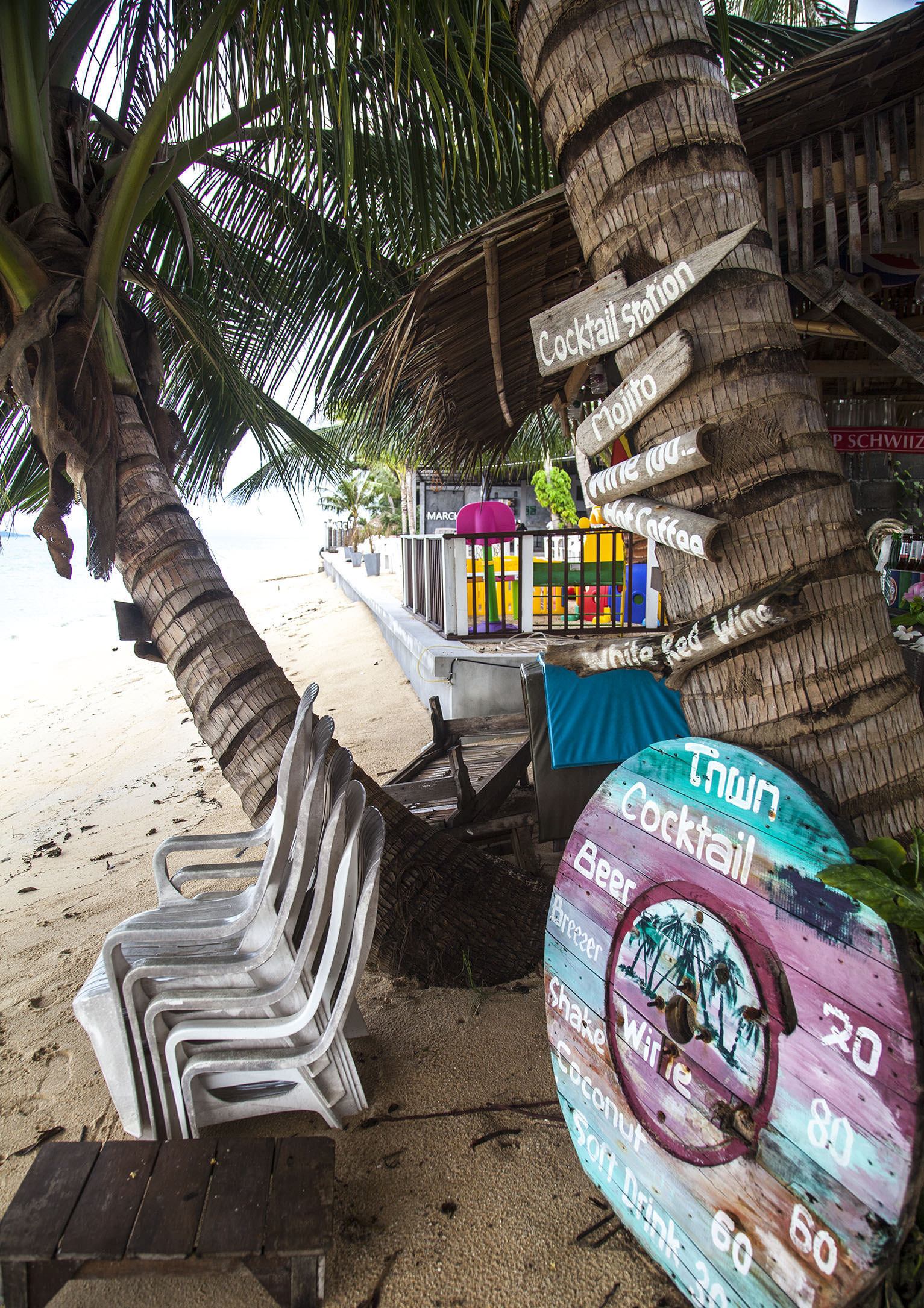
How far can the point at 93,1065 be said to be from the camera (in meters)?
2.79

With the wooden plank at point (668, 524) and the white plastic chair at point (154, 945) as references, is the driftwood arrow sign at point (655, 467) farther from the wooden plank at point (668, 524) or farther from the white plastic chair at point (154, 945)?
the white plastic chair at point (154, 945)

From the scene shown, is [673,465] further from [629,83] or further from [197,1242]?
[197,1242]

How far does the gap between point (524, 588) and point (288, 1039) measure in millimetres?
5866

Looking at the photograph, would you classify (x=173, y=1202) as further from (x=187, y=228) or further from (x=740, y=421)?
(x=187, y=228)

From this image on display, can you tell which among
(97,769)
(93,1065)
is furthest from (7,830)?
(93,1065)

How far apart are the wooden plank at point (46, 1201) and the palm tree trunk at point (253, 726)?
1.20m

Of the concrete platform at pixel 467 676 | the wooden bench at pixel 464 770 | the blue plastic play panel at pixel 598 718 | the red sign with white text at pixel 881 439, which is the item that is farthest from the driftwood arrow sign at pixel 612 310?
the red sign with white text at pixel 881 439

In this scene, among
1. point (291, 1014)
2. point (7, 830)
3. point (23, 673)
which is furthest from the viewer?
point (23, 673)

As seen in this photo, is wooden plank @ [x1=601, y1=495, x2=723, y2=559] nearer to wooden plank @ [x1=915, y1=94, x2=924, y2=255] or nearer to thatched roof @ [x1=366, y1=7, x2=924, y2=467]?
thatched roof @ [x1=366, y1=7, x2=924, y2=467]

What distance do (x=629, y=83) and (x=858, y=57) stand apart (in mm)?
1019

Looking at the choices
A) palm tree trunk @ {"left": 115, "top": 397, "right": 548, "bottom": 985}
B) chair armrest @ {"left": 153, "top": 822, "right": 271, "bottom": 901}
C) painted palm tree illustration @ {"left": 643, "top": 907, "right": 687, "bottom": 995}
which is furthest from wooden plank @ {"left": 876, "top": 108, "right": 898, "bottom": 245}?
chair armrest @ {"left": 153, "top": 822, "right": 271, "bottom": 901}

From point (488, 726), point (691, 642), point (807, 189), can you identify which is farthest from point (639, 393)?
point (488, 726)

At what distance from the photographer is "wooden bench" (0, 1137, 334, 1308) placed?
1689 millimetres

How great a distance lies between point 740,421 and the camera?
4.92 feet
